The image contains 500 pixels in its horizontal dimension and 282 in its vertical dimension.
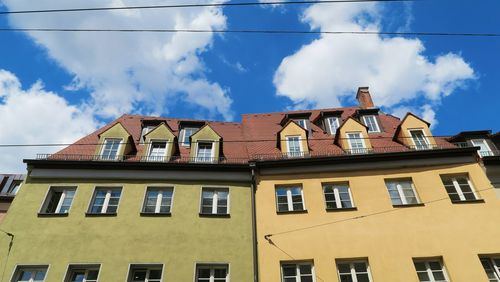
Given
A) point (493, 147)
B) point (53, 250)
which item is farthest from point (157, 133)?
point (493, 147)

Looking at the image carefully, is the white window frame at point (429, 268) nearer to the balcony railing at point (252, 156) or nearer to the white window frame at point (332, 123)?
the balcony railing at point (252, 156)

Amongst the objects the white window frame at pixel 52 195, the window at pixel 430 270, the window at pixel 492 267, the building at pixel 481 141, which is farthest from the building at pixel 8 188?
the building at pixel 481 141

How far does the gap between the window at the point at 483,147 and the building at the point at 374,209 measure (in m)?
1.30

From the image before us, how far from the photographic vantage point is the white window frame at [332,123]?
2079 cm

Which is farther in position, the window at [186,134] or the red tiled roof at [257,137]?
the window at [186,134]

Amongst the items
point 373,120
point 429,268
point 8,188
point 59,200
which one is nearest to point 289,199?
point 429,268

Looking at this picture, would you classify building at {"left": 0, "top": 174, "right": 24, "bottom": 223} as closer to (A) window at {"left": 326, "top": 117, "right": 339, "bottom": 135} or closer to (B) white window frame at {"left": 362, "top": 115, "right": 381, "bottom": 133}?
(A) window at {"left": 326, "top": 117, "right": 339, "bottom": 135}

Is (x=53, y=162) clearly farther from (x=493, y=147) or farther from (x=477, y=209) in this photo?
(x=493, y=147)

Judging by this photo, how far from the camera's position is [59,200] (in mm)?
15359

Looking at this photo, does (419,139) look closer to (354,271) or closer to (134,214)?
(354,271)

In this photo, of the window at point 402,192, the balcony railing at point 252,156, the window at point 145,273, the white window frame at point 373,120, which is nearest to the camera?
the window at point 145,273

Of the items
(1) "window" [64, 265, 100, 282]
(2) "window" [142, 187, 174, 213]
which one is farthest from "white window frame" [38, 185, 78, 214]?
(2) "window" [142, 187, 174, 213]

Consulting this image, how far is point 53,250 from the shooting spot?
13.4m

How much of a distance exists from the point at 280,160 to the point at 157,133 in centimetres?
675
